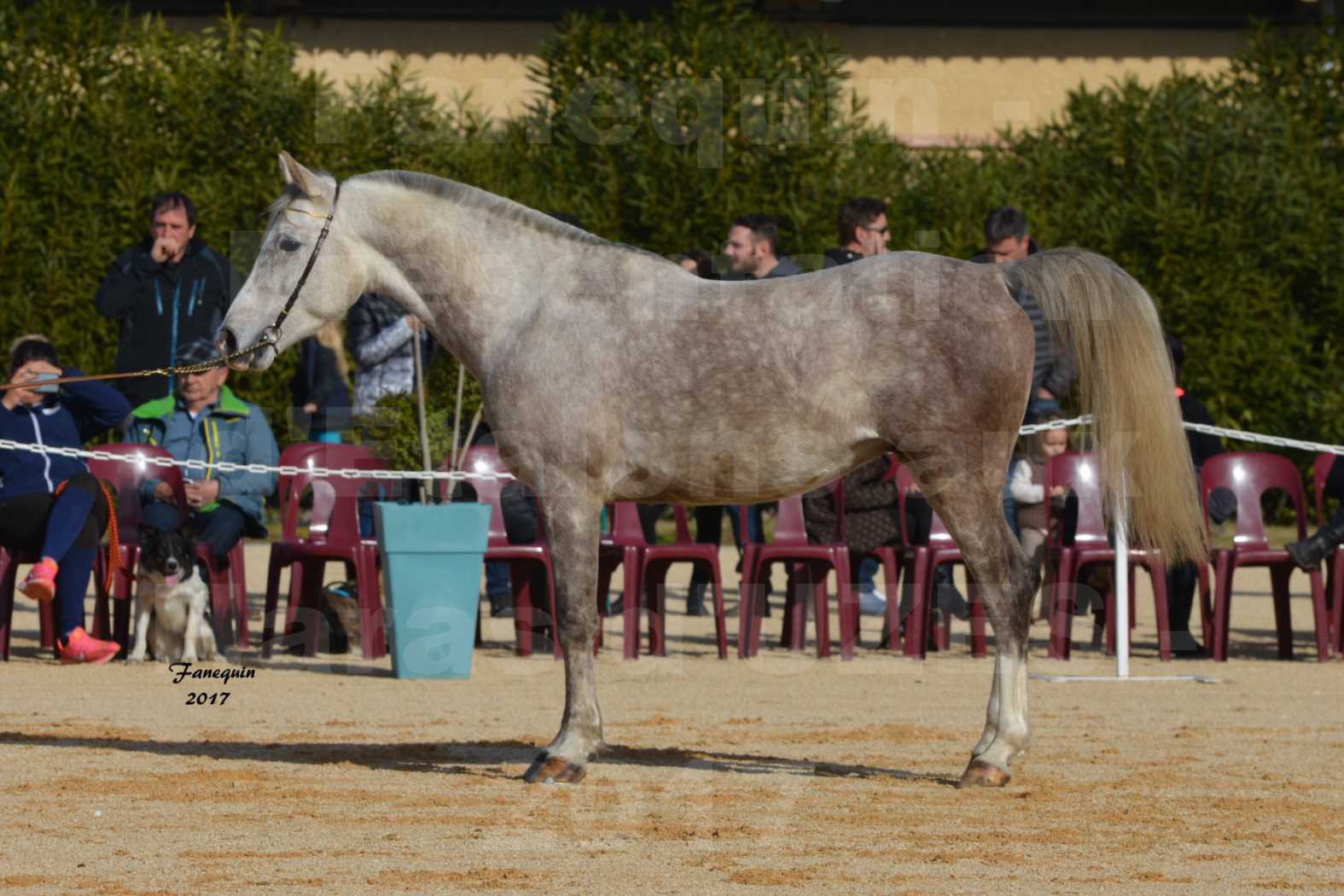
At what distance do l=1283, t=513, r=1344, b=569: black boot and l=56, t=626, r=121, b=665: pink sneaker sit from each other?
21.3ft

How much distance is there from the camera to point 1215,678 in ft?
34.1

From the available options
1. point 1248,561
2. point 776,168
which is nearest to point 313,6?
point 776,168

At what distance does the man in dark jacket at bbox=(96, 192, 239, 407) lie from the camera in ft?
39.8

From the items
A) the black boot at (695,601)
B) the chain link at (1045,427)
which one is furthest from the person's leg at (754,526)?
the chain link at (1045,427)

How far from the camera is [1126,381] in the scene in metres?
7.38

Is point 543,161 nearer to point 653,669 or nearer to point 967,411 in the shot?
point 653,669

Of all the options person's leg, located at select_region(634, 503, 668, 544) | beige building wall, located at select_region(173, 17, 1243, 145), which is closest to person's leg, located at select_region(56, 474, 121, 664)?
person's leg, located at select_region(634, 503, 668, 544)

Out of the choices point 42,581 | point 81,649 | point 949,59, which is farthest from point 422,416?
point 949,59

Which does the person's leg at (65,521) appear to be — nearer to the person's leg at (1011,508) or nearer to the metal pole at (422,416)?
the metal pole at (422,416)

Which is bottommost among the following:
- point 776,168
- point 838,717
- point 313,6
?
point 838,717

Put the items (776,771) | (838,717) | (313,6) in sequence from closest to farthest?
(776,771)
(838,717)
(313,6)

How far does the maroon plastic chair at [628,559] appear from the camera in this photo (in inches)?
430

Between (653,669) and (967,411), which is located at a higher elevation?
(967,411)

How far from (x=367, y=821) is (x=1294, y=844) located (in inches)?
115
